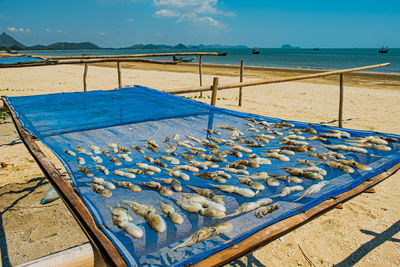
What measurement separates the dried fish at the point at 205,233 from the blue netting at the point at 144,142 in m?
0.03

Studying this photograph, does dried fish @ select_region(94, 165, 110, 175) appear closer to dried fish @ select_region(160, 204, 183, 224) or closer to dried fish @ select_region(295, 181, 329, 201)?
dried fish @ select_region(160, 204, 183, 224)

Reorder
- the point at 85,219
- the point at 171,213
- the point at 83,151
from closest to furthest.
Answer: the point at 85,219 < the point at 171,213 < the point at 83,151

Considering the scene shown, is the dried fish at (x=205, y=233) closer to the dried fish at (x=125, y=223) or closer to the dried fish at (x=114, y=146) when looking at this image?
the dried fish at (x=125, y=223)

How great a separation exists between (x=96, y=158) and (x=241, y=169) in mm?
1543

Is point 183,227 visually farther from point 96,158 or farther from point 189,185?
point 96,158

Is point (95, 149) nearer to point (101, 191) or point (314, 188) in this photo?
point (101, 191)

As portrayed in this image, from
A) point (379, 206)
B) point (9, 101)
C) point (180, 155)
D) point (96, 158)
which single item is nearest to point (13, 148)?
point (9, 101)

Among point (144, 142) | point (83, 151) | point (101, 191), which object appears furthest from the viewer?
point (144, 142)

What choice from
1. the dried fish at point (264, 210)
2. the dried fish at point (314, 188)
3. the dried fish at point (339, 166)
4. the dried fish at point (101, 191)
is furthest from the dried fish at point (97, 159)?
the dried fish at point (339, 166)

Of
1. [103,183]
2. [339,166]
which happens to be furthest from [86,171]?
[339,166]

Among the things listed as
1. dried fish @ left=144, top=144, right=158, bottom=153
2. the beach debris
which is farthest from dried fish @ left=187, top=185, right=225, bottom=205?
the beach debris

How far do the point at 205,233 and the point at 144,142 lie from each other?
86.1 inches

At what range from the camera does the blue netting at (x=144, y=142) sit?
167 centimetres

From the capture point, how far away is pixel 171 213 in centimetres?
194
